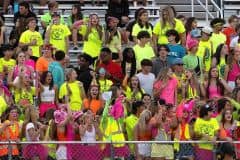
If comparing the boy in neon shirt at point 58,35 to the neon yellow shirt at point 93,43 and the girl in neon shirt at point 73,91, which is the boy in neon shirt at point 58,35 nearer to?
the neon yellow shirt at point 93,43

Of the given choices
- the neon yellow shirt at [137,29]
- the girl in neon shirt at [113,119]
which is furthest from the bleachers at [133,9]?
the girl in neon shirt at [113,119]

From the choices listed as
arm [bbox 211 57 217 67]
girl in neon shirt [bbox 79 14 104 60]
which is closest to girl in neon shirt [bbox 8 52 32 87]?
girl in neon shirt [bbox 79 14 104 60]

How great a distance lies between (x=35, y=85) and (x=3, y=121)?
1.78 metres

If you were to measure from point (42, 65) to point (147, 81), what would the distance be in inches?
75.8

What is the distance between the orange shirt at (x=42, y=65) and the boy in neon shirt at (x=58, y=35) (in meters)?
1.10

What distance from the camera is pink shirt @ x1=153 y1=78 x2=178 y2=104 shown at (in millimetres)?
19953

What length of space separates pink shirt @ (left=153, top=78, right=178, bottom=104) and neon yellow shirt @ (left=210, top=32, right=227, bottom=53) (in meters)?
2.13

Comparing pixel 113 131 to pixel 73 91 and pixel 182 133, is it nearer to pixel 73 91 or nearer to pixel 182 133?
pixel 182 133

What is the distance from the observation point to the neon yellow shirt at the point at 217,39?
72.7 ft

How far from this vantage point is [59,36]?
72.0 feet

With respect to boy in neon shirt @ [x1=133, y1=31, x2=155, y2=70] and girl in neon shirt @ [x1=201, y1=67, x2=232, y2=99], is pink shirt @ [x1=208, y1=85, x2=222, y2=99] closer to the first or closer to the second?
girl in neon shirt @ [x1=201, y1=67, x2=232, y2=99]

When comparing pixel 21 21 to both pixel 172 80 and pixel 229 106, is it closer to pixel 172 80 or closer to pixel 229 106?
pixel 172 80

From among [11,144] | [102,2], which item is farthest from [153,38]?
[11,144]

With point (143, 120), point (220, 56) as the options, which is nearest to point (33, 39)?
point (220, 56)
